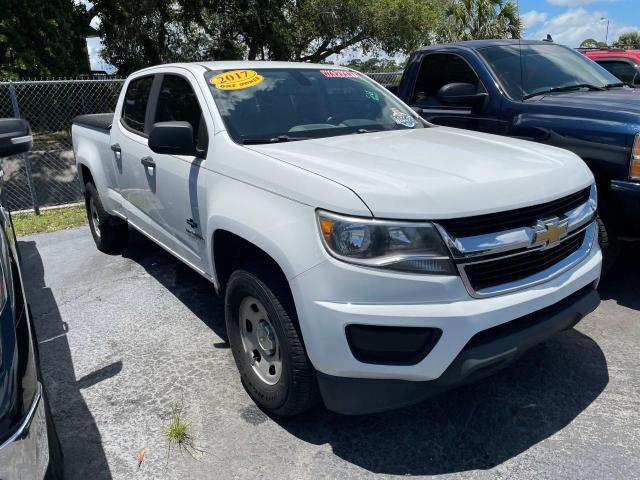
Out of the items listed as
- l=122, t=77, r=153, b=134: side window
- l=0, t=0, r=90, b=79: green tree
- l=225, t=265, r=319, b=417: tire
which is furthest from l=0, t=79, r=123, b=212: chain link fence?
l=225, t=265, r=319, b=417: tire

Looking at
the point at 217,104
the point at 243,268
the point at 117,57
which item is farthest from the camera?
the point at 117,57

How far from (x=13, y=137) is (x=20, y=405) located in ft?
5.50

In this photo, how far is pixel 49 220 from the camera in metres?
7.79

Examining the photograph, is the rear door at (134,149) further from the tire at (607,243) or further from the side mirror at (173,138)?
the tire at (607,243)

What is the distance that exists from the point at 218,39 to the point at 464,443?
19833mm

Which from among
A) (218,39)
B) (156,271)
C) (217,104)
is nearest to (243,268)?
(217,104)

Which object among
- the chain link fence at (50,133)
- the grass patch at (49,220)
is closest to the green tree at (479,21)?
the chain link fence at (50,133)

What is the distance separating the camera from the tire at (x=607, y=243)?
403cm

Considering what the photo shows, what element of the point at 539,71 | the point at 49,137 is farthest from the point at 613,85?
the point at 49,137

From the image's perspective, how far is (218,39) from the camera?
20.2m

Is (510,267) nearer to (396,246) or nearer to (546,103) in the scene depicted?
(396,246)

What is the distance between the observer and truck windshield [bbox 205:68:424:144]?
336 cm

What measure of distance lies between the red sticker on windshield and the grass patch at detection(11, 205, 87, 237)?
4.68m

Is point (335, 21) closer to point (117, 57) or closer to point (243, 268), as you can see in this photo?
point (117, 57)
